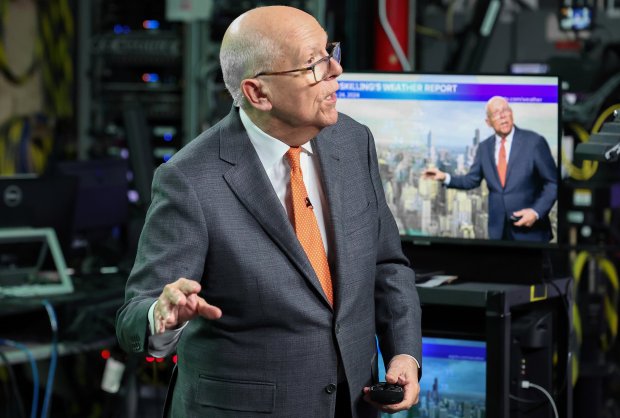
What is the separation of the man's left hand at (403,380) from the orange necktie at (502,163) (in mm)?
934

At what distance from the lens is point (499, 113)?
10.0 feet

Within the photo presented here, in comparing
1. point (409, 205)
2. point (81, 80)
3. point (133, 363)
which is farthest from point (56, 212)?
point (81, 80)

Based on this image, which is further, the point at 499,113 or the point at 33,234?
the point at 33,234

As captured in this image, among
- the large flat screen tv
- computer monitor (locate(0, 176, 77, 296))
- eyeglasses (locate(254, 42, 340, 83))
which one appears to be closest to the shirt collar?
eyeglasses (locate(254, 42, 340, 83))

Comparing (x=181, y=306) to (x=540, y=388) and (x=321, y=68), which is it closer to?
(x=321, y=68)

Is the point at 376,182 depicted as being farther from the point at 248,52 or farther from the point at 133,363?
the point at 133,363

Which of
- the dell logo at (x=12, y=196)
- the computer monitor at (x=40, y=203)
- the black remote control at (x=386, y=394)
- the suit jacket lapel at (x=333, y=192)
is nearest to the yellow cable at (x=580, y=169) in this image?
the computer monitor at (x=40, y=203)

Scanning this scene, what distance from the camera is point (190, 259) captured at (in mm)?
2104

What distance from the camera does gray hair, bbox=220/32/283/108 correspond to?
6.98 feet

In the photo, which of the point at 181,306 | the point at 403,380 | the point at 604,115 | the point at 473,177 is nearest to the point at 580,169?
the point at 604,115

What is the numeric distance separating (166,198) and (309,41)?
0.39m

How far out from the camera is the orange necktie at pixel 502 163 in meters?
3.06

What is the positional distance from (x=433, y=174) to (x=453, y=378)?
0.56m

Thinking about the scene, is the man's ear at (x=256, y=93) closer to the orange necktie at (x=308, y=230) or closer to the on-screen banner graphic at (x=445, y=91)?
the orange necktie at (x=308, y=230)
